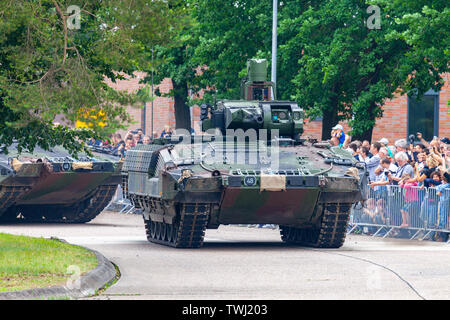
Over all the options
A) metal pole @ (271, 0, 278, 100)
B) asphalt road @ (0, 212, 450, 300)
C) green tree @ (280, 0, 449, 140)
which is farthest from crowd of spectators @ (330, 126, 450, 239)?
metal pole @ (271, 0, 278, 100)

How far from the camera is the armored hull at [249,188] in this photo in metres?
17.9

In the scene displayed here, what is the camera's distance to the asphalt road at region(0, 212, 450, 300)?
12.5 m

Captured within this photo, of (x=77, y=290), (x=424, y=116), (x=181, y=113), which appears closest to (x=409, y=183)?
(x=77, y=290)

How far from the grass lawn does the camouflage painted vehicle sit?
566cm

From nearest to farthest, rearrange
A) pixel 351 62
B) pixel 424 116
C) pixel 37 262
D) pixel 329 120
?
1. pixel 37 262
2. pixel 351 62
3. pixel 329 120
4. pixel 424 116

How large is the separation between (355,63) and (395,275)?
57.7 feet

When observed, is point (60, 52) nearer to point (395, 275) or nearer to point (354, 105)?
point (395, 275)

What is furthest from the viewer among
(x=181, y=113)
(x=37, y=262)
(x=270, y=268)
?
(x=181, y=113)

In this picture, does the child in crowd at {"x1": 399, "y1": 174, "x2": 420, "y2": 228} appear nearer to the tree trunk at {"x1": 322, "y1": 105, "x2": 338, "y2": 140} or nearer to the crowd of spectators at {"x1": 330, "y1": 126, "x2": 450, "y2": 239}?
the crowd of spectators at {"x1": 330, "y1": 126, "x2": 450, "y2": 239}

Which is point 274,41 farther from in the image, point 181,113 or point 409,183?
point 409,183

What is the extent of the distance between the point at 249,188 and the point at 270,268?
267 cm

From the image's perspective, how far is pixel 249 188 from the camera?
17.8 metres

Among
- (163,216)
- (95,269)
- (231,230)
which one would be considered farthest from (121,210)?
(95,269)

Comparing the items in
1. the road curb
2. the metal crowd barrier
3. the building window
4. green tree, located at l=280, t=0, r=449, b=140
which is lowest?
the metal crowd barrier
